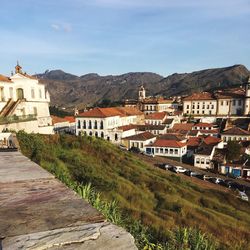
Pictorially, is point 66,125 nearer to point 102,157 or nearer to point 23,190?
point 102,157

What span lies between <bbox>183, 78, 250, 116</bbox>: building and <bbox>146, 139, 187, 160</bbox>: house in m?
40.9

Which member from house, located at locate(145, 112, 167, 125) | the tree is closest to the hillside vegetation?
the tree

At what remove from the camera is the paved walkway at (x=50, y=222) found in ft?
5.29

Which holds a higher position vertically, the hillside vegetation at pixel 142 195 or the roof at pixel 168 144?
the hillside vegetation at pixel 142 195

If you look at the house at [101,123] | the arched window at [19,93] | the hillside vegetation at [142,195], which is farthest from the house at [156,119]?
the arched window at [19,93]

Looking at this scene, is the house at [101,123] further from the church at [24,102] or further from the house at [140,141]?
the church at [24,102]

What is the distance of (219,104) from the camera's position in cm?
7775

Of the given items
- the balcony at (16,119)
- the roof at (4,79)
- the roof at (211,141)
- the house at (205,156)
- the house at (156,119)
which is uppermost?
the roof at (4,79)

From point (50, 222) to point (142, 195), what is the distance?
481 inches

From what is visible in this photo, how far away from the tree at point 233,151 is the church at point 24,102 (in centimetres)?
2351

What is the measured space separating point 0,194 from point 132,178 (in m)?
14.9

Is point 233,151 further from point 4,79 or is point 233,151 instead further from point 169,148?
point 4,79

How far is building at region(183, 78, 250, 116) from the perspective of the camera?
243 feet

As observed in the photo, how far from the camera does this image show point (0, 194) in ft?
8.27
